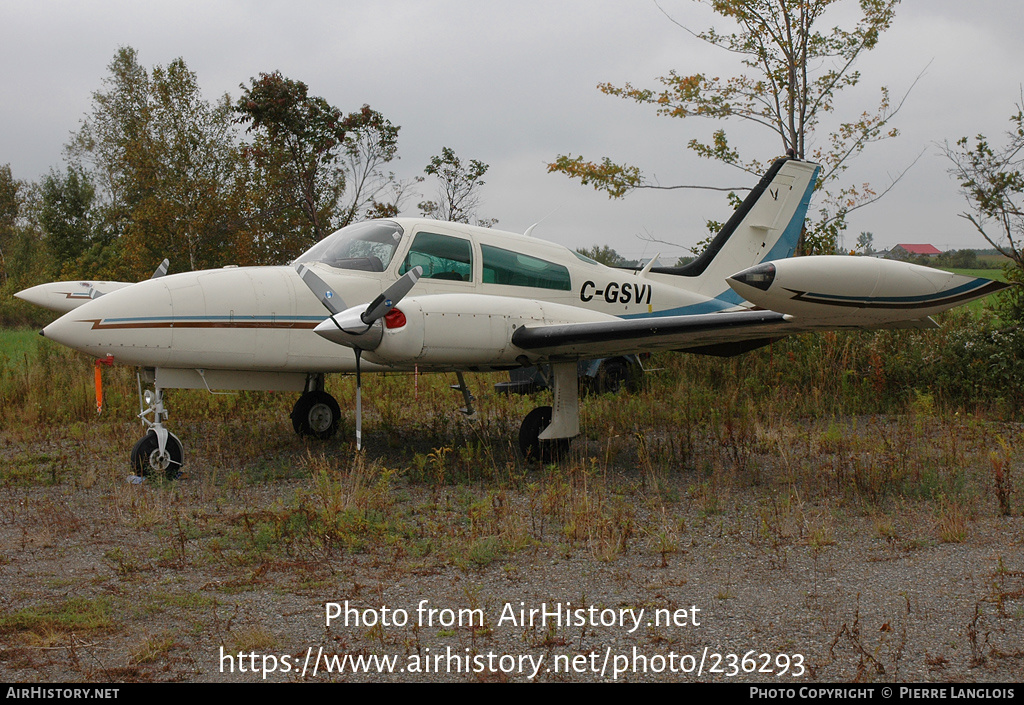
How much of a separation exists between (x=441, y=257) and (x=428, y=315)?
1.54 metres

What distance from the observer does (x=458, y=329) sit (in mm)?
7941

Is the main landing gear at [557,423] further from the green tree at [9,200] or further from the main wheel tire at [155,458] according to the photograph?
the green tree at [9,200]

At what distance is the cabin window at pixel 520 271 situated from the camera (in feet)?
30.8

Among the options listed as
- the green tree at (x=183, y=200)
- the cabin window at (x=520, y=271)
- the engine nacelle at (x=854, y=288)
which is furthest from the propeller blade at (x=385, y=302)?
the green tree at (x=183, y=200)

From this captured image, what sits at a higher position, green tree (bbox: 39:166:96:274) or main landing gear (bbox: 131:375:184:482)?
green tree (bbox: 39:166:96:274)

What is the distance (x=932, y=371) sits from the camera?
1271 cm

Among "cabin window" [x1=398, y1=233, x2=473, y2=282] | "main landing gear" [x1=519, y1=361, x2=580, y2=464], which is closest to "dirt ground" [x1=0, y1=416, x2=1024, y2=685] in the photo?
"main landing gear" [x1=519, y1=361, x2=580, y2=464]

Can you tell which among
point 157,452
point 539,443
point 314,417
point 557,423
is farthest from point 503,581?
point 314,417

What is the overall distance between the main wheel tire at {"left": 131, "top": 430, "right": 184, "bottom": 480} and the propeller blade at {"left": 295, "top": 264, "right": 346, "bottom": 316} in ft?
6.70

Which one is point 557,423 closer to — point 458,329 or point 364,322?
point 458,329

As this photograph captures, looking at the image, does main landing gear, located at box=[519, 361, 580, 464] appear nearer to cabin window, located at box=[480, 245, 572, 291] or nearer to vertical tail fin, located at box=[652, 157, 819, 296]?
cabin window, located at box=[480, 245, 572, 291]

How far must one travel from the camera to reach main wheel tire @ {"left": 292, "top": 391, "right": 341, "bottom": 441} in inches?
402

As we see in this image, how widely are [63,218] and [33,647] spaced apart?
1466 inches

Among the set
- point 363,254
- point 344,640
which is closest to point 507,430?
point 363,254
